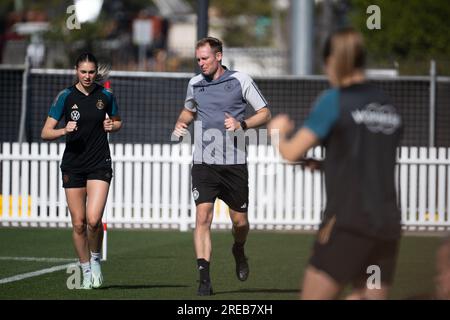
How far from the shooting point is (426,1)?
107 ft

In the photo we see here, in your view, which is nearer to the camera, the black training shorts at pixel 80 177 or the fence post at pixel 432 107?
the black training shorts at pixel 80 177

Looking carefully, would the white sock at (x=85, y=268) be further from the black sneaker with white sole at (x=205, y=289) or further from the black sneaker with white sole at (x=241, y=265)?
the black sneaker with white sole at (x=241, y=265)

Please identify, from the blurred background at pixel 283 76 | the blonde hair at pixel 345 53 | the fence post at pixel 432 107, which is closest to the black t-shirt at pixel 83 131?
the blurred background at pixel 283 76

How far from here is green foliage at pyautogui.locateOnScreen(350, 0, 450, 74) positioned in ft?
106

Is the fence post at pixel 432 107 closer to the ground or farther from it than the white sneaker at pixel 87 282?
farther from it

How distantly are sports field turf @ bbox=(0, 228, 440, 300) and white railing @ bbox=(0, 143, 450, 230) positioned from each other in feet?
0.98

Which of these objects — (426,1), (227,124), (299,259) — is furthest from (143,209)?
(426,1)

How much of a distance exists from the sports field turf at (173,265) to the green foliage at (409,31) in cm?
1587

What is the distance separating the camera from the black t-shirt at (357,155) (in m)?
5.96

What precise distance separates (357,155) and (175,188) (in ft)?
36.4

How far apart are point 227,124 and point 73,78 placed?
9.23m

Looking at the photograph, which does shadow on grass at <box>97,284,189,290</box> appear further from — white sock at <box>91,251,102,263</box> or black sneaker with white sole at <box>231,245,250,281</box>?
black sneaker with white sole at <box>231,245,250,281</box>

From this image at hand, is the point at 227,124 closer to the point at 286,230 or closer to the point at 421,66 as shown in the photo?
the point at 286,230

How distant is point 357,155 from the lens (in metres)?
5.99
